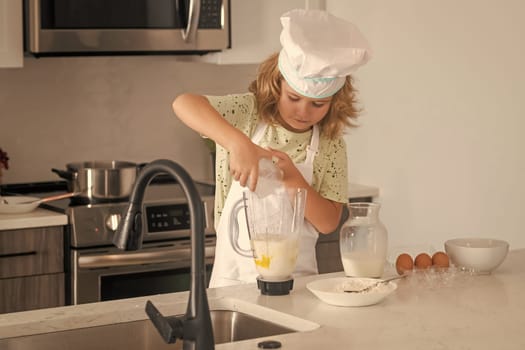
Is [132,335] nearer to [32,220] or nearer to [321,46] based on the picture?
[321,46]

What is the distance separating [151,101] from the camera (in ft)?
13.3

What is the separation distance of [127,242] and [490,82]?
2.10m

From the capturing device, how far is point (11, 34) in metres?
3.41

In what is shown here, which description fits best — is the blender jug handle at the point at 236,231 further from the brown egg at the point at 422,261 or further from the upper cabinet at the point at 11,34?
the upper cabinet at the point at 11,34

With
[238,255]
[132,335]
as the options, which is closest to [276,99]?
[238,255]

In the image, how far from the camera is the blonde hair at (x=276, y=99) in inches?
102

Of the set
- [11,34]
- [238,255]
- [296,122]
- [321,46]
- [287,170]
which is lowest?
[238,255]

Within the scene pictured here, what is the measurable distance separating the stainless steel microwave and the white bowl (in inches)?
64.9

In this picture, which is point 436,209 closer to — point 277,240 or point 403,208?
point 403,208

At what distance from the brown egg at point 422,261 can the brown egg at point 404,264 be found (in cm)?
2

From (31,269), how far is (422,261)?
1.47m

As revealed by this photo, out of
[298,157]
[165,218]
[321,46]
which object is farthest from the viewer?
[165,218]

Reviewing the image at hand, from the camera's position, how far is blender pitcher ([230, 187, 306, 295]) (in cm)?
211

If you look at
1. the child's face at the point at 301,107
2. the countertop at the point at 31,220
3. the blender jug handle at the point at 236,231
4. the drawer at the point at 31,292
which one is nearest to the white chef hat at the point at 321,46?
the child's face at the point at 301,107
